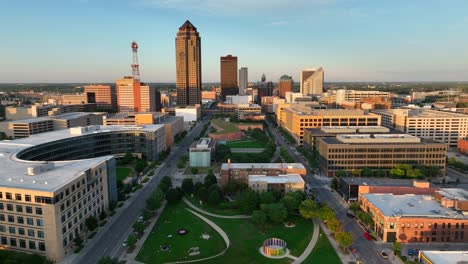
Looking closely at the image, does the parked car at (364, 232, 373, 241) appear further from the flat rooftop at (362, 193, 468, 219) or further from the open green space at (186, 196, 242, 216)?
the open green space at (186, 196, 242, 216)

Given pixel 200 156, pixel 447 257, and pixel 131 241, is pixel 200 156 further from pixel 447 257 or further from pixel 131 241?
pixel 447 257

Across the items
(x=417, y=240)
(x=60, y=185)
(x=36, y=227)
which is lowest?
(x=417, y=240)

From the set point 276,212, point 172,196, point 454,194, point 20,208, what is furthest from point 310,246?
point 20,208

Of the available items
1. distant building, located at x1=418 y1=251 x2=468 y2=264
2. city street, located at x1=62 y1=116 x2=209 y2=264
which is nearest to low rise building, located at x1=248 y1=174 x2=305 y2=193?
city street, located at x1=62 y1=116 x2=209 y2=264

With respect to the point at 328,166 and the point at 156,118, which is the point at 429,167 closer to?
the point at 328,166

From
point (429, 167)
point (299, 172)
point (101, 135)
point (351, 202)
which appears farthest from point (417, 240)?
point (101, 135)

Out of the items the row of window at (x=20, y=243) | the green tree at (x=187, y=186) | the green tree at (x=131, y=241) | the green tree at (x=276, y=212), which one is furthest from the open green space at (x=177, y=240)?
the row of window at (x=20, y=243)
